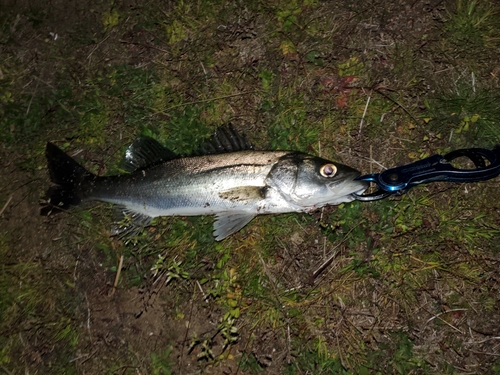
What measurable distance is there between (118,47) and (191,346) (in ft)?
12.8

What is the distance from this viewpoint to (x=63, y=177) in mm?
4660

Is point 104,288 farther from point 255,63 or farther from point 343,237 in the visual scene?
point 255,63

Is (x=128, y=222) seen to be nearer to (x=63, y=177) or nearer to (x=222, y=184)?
(x=63, y=177)

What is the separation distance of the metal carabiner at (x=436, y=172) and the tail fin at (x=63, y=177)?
319 centimetres

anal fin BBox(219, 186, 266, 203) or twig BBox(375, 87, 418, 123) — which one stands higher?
twig BBox(375, 87, 418, 123)

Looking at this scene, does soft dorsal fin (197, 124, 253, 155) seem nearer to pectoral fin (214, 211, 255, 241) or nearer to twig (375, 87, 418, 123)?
pectoral fin (214, 211, 255, 241)

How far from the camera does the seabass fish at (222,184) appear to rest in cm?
377

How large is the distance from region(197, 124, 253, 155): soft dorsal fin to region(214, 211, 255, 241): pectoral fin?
0.68 m

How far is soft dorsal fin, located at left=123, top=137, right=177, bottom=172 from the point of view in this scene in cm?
440

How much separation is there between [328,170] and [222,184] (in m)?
1.05

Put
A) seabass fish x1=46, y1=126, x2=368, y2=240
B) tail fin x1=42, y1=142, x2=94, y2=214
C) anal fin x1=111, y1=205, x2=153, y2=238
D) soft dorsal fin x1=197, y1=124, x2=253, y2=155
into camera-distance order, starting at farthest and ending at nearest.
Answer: tail fin x1=42, y1=142, x2=94, y2=214, anal fin x1=111, y1=205, x2=153, y2=238, soft dorsal fin x1=197, y1=124, x2=253, y2=155, seabass fish x1=46, y1=126, x2=368, y2=240

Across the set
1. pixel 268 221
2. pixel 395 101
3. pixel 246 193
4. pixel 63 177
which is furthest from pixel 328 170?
pixel 63 177

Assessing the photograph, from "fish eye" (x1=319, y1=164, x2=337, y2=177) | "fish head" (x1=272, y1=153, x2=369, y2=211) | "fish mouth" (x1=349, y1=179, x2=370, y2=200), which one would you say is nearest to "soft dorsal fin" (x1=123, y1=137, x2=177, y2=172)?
"fish head" (x1=272, y1=153, x2=369, y2=211)

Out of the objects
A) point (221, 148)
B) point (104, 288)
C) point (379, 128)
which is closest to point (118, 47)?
point (221, 148)
